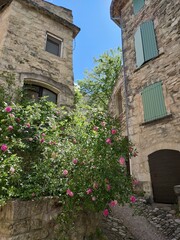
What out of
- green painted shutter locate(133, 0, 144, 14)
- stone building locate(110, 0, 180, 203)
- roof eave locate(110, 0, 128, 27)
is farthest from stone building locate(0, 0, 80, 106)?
roof eave locate(110, 0, 128, 27)

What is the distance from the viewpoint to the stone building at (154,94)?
19.9 feet

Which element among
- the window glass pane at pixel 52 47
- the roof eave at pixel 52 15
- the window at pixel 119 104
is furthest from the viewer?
the window at pixel 119 104

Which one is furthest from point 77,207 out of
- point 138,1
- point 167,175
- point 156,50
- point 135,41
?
point 138,1

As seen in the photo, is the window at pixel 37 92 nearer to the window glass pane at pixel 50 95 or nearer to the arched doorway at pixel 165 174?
the window glass pane at pixel 50 95

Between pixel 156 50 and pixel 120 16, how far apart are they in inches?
171

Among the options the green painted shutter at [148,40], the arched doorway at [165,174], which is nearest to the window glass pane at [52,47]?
the green painted shutter at [148,40]

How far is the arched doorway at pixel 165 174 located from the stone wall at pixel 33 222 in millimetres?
3982

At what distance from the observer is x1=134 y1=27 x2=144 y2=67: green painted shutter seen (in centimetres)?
781

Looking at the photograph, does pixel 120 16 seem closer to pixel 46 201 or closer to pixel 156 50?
pixel 156 50

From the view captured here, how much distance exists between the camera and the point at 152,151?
6453 mm

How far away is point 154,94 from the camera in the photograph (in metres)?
6.91

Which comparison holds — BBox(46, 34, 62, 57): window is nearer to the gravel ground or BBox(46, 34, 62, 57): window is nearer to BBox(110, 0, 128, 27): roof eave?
BBox(110, 0, 128, 27): roof eave

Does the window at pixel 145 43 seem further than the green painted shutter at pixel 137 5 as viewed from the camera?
No

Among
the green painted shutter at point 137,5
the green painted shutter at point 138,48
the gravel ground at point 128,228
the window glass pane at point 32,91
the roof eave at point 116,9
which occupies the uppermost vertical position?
the roof eave at point 116,9
